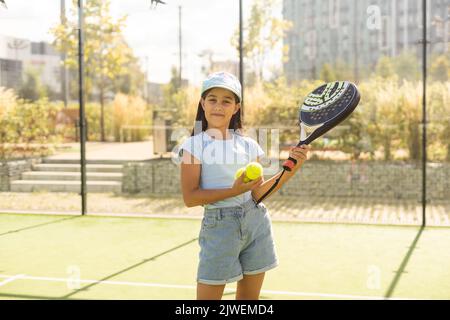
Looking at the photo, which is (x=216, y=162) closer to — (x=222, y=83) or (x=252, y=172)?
(x=252, y=172)

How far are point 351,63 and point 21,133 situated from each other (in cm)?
7860

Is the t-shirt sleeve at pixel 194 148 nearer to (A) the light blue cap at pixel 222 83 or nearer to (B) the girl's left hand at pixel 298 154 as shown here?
(A) the light blue cap at pixel 222 83

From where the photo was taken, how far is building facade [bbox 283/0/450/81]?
8825cm

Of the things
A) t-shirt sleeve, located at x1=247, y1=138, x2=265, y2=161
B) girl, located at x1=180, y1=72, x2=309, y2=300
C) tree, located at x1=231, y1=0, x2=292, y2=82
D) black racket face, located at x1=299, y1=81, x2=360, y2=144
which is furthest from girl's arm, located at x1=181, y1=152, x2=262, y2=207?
tree, located at x1=231, y1=0, x2=292, y2=82

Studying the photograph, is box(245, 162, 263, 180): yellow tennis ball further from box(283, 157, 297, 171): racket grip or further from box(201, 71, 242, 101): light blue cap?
box(201, 71, 242, 101): light blue cap

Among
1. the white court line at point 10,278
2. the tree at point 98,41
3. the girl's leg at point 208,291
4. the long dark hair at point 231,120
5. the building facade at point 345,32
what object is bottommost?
the white court line at point 10,278

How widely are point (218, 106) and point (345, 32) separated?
309 ft

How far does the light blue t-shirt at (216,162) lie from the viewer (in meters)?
2.90

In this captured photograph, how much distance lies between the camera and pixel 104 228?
7.88 m

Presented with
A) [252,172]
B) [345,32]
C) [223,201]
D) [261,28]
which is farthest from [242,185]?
[345,32]

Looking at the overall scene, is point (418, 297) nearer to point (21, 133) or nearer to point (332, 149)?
point (332, 149)

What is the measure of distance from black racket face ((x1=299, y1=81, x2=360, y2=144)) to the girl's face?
416mm

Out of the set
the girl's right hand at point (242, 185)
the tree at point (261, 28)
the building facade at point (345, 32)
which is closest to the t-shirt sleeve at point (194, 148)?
the girl's right hand at point (242, 185)
